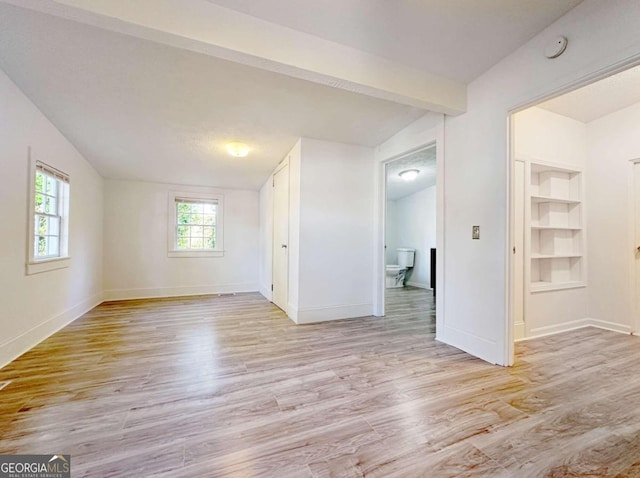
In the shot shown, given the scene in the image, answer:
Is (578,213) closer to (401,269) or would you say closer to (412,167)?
(412,167)

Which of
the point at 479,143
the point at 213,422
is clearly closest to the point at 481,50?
the point at 479,143

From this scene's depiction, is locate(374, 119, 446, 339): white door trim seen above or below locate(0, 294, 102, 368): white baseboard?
above

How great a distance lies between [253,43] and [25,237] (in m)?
2.76

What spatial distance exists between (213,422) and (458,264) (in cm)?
245

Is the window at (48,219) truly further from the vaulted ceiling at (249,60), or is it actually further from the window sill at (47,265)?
the vaulted ceiling at (249,60)

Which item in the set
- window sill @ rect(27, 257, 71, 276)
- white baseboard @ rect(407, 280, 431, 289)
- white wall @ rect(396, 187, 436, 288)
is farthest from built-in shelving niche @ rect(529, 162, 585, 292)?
window sill @ rect(27, 257, 71, 276)

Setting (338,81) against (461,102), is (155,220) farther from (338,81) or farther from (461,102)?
(461,102)

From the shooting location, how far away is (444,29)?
207 cm

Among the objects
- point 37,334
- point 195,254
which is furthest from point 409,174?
point 37,334

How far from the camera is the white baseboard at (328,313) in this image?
3.49 m

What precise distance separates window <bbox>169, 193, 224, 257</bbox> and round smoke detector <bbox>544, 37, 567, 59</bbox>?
16.8ft

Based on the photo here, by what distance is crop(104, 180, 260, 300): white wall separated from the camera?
483cm

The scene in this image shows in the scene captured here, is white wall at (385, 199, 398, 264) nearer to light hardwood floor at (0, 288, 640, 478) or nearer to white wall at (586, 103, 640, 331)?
white wall at (586, 103, 640, 331)

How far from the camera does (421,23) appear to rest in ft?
6.60
